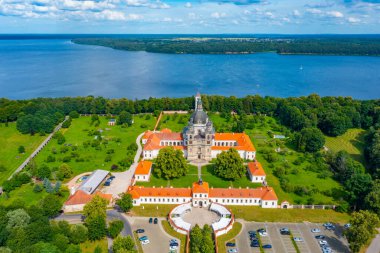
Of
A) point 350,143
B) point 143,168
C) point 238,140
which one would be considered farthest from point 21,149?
point 350,143

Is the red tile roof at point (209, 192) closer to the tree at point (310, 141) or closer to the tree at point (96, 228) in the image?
the tree at point (96, 228)

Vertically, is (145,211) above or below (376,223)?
below

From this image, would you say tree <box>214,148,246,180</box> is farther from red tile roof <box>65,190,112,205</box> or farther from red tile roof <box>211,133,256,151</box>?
red tile roof <box>65,190,112,205</box>

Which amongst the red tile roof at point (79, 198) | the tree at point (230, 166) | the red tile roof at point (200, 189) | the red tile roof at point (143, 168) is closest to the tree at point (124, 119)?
the red tile roof at point (143, 168)

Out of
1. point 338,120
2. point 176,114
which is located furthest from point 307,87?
point 176,114

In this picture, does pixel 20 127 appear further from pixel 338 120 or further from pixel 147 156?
pixel 338 120

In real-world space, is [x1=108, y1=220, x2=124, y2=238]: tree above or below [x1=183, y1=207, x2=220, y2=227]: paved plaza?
above

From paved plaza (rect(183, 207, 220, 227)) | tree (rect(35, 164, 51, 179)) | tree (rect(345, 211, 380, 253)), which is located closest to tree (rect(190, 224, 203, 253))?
paved plaza (rect(183, 207, 220, 227))
